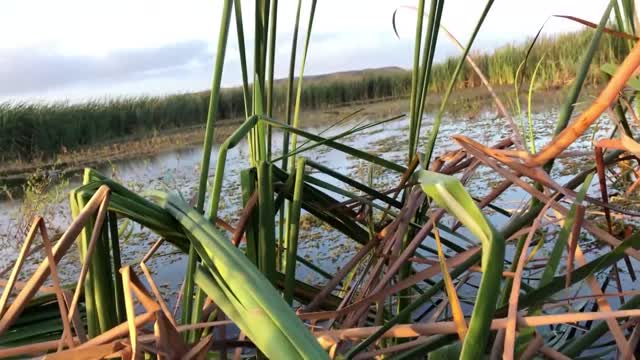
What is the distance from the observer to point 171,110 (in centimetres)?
917

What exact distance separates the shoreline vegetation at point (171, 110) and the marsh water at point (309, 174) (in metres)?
1.44

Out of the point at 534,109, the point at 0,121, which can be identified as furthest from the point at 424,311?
the point at 0,121

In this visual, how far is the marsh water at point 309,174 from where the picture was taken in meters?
1.58

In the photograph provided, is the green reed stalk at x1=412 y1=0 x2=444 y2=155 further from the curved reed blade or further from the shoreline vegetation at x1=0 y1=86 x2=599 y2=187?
the shoreline vegetation at x1=0 y1=86 x2=599 y2=187

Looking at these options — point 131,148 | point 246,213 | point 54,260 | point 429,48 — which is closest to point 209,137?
point 246,213

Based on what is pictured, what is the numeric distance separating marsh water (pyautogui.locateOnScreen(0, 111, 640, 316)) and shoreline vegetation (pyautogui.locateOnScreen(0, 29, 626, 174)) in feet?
4.72

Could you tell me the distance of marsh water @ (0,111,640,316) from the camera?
62.2 inches

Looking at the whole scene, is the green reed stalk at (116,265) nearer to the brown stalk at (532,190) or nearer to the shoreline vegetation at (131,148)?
the brown stalk at (532,190)

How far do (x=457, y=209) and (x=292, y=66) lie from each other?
57 centimetres

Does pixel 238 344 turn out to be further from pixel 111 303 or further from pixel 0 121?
pixel 0 121

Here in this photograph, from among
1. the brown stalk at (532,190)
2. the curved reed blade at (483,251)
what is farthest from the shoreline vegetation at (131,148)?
the curved reed blade at (483,251)

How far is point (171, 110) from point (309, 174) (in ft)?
29.1

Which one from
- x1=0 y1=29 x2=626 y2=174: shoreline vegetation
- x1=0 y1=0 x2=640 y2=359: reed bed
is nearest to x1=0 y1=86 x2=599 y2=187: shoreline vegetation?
x1=0 y1=29 x2=626 y2=174: shoreline vegetation

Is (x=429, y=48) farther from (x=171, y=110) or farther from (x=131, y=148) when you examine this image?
(x=171, y=110)
